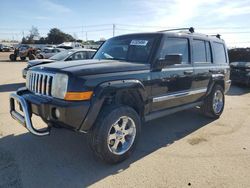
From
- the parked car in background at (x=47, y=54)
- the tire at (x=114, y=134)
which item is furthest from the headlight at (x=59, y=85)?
the parked car in background at (x=47, y=54)

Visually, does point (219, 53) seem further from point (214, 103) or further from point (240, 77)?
point (240, 77)

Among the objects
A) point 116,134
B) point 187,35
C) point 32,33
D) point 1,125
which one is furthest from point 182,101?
point 32,33

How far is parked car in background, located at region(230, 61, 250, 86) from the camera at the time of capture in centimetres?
1204

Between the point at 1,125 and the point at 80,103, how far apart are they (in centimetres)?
289

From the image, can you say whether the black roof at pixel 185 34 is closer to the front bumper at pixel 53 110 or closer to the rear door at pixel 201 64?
the rear door at pixel 201 64

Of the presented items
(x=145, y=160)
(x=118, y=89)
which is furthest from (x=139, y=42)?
(x=145, y=160)

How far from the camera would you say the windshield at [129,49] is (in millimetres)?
4703

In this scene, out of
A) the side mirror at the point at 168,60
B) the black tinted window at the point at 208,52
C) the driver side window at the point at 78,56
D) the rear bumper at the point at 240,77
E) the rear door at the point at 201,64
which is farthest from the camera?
the rear bumper at the point at 240,77

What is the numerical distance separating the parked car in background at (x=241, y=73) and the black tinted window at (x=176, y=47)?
308 inches

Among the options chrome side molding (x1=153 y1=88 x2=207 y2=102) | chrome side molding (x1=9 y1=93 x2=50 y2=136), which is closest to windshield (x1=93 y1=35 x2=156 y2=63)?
chrome side molding (x1=153 y1=88 x2=207 y2=102)

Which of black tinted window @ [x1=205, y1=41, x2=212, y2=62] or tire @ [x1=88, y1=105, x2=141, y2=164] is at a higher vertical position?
black tinted window @ [x1=205, y1=41, x2=212, y2=62]

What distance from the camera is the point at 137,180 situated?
352cm

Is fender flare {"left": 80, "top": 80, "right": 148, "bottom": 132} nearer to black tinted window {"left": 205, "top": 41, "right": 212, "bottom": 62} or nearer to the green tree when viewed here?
black tinted window {"left": 205, "top": 41, "right": 212, "bottom": 62}

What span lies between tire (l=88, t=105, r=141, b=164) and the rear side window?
326 centimetres
